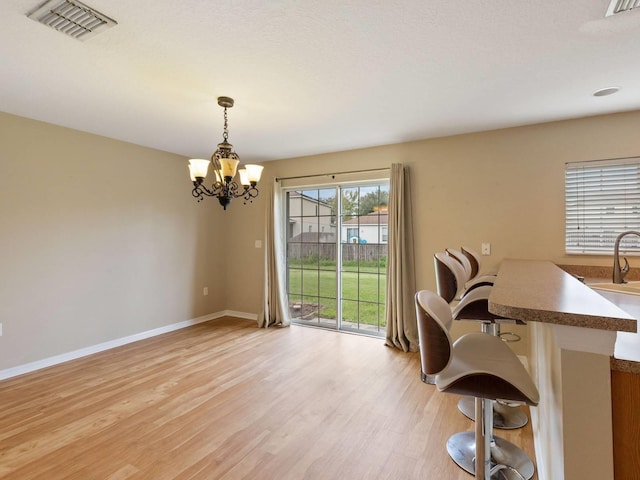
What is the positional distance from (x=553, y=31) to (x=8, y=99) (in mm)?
4130

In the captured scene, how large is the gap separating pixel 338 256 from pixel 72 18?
135 inches

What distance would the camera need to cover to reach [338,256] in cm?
433

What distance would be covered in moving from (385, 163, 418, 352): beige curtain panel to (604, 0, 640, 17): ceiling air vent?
86.8 inches

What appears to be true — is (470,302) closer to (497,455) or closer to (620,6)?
(497,455)

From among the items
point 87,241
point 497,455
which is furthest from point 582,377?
point 87,241

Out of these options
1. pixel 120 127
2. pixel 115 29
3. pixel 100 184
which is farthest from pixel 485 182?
pixel 100 184

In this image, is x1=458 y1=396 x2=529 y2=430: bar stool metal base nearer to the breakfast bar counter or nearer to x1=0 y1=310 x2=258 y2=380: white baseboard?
the breakfast bar counter

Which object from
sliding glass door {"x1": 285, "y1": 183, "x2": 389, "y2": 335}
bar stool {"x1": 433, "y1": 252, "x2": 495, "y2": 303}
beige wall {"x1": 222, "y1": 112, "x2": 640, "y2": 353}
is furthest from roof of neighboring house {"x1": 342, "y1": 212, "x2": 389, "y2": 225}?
bar stool {"x1": 433, "y1": 252, "x2": 495, "y2": 303}

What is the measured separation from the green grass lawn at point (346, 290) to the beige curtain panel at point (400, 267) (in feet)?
1.02

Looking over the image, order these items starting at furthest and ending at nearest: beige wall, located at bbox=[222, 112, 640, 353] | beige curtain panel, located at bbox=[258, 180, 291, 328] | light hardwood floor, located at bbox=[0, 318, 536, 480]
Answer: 1. beige curtain panel, located at bbox=[258, 180, 291, 328]
2. beige wall, located at bbox=[222, 112, 640, 353]
3. light hardwood floor, located at bbox=[0, 318, 536, 480]

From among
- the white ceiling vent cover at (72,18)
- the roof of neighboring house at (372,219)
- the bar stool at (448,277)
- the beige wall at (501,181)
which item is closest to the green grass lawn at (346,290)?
the roof of neighboring house at (372,219)

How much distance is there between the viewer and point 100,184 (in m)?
3.67

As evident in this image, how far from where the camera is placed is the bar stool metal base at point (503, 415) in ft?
7.15

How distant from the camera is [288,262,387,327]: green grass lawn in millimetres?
4117
